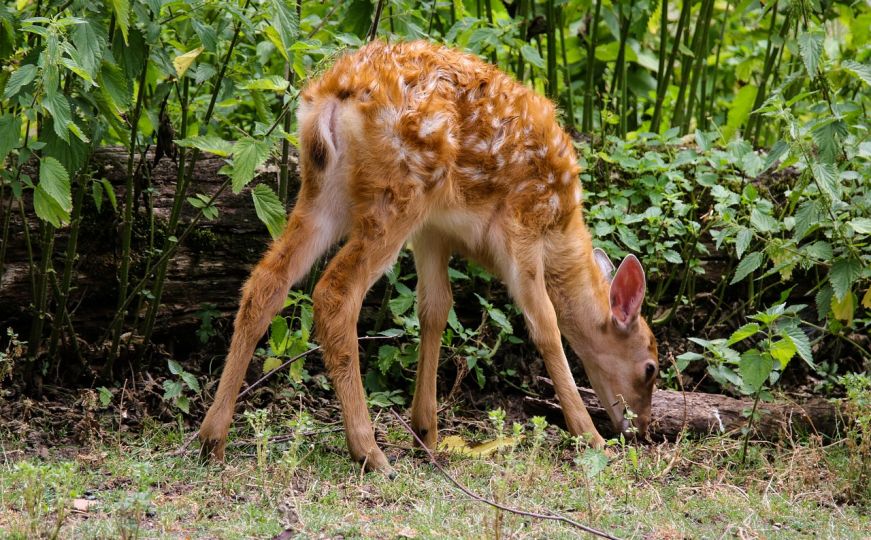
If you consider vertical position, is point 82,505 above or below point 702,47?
below

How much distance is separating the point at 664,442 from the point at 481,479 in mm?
1400

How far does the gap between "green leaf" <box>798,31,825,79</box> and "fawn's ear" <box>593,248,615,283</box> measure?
1.61m

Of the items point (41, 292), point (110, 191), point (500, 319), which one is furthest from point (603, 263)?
point (41, 292)

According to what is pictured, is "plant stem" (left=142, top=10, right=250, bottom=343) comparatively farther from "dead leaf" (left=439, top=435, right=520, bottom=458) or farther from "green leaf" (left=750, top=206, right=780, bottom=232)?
"green leaf" (left=750, top=206, right=780, bottom=232)

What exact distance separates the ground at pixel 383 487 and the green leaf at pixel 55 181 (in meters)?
1.12

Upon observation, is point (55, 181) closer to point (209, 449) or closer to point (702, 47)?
point (209, 449)

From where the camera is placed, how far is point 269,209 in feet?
17.2

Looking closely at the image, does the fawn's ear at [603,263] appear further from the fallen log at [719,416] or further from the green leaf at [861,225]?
the green leaf at [861,225]

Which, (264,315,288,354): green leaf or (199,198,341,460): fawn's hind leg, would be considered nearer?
(199,198,341,460): fawn's hind leg

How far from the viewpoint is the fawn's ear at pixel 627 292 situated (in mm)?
6105

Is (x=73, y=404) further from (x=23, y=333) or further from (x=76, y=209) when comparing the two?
(x=76, y=209)

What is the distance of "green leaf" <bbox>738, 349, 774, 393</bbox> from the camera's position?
519cm

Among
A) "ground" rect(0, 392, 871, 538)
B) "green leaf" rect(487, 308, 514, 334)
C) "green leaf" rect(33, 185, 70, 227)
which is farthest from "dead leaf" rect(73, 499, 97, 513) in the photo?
"green leaf" rect(487, 308, 514, 334)

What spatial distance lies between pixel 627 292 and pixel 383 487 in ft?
6.93
